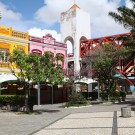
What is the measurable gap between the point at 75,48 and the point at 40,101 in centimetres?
2686

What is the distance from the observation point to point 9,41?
33531 millimetres

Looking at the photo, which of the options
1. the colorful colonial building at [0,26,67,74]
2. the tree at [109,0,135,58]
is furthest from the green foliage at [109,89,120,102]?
the colorful colonial building at [0,26,67,74]

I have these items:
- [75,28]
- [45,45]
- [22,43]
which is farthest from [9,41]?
[75,28]

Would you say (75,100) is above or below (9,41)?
below

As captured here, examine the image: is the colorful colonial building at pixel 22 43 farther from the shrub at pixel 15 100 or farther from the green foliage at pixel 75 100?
the shrub at pixel 15 100

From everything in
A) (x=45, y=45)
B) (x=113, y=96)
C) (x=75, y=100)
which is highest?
(x=45, y=45)

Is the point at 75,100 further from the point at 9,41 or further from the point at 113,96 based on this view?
the point at 9,41

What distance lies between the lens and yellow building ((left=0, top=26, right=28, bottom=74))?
106 feet

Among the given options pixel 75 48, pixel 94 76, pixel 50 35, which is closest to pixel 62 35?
pixel 75 48

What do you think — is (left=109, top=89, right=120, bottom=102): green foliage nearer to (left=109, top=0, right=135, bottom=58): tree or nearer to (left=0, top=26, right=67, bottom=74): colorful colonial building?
(left=109, top=0, right=135, bottom=58): tree

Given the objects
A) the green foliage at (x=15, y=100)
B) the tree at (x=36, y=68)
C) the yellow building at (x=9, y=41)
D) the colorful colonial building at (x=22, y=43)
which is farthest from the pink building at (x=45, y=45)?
the tree at (x=36, y=68)

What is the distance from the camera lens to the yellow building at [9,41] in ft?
106

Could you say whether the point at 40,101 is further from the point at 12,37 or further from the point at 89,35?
the point at 89,35

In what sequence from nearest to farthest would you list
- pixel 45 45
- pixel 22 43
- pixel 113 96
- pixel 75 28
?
1. pixel 113 96
2. pixel 22 43
3. pixel 45 45
4. pixel 75 28
